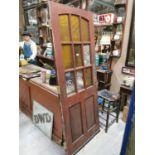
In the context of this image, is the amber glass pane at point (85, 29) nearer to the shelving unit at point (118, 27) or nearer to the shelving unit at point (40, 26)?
the shelving unit at point (118, 27)

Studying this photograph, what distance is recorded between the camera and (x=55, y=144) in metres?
2.20

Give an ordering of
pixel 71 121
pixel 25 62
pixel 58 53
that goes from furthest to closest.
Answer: pixel 25 62 < pixel 71 121 < pixel 58 53

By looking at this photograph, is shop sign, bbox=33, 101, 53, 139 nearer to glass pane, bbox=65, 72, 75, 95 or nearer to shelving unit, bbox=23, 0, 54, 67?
glass pane, bbox=65, 72, 75, 95

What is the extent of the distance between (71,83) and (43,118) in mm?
852

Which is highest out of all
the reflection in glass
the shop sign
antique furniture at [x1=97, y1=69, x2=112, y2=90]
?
the reflection in glass

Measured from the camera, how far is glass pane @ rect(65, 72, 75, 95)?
1.85 m

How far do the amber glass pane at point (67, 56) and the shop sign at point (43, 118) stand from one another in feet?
2.65

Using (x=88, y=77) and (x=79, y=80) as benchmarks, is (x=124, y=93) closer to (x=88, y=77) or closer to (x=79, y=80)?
(x=88, y=77)

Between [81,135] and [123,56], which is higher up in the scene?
[123,56]

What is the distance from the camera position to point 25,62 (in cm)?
339

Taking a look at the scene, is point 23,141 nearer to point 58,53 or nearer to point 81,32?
point 58,53

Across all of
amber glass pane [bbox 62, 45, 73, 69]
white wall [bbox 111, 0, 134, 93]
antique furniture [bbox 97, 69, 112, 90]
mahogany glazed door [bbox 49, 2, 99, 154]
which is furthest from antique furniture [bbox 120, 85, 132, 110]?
amber glass pane [bbox 62, 45, 73, 69]
